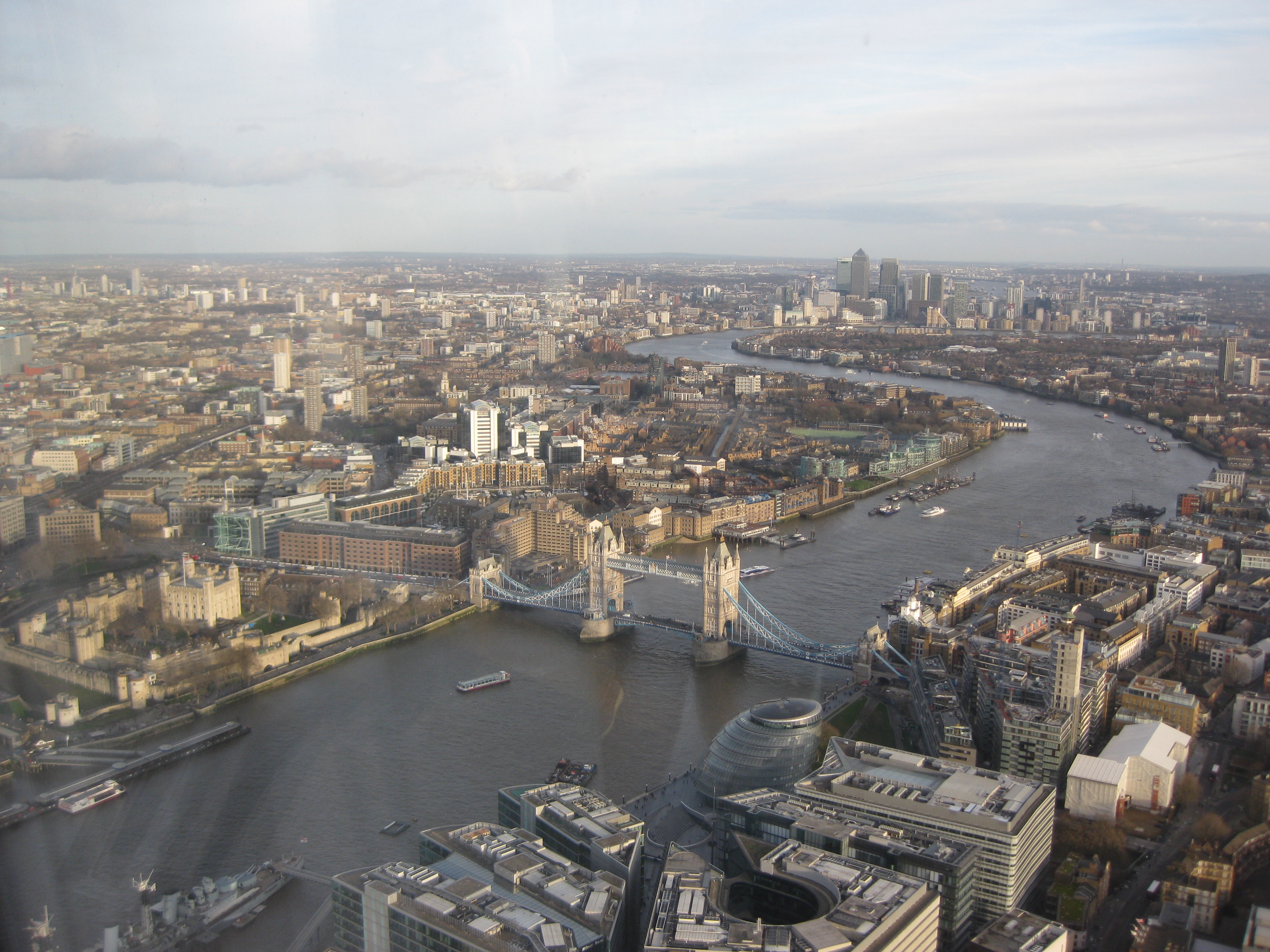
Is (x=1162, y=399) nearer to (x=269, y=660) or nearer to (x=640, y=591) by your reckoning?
(x=640, y=591)

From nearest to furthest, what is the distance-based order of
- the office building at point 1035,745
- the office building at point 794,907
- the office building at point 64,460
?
the office building at point 794,907 → the office building at point 1035,745 → the office building at point 64,460

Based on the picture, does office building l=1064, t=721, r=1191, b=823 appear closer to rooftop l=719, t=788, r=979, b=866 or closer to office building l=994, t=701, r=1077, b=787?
office building l=994, t=701, r=1077, b=787

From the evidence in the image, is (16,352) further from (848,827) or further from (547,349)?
(547,349)

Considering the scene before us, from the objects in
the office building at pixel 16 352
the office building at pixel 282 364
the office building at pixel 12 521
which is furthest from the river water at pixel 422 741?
the office building at pixel 282 364

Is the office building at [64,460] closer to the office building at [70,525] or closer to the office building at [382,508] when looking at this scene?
the office building at [70,525]

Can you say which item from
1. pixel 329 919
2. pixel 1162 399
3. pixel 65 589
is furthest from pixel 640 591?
pixel 1162 399

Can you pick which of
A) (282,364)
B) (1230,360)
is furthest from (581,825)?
(1230,360)

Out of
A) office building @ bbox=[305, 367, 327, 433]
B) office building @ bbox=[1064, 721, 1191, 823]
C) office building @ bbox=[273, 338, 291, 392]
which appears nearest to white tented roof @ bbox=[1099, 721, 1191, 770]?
office building @ bbox=[1064, 721, 1191, 823]

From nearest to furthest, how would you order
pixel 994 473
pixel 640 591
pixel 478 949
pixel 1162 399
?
pixel 478 949 < pixel 640 591 < pixel 994 473 < pixel 1162 399
